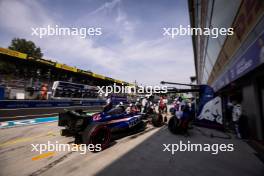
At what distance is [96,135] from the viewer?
392 cm

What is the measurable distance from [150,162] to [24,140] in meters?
4.26

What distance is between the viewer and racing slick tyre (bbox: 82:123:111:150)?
3668 millimetres

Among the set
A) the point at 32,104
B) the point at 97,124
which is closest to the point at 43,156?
the point at 97,124

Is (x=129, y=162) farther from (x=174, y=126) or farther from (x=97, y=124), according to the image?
(x=174, y=126)

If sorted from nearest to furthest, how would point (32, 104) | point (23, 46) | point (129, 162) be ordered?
point (129, 162)
point (32, 104)
point (23, 46)

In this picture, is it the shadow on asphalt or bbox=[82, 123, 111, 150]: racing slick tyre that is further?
bbox=[82, 123, 111, 150]: racing slick tyre

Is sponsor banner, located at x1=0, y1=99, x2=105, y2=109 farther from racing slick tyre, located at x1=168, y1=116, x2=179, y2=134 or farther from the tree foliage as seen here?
the tree foliage

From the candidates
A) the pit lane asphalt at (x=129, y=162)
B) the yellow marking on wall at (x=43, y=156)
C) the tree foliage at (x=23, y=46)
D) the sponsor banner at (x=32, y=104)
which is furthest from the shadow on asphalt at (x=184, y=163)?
Result: the tree foliage at (x=23, y=46)

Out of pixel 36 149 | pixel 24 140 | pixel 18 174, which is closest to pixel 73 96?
pixel 24 140

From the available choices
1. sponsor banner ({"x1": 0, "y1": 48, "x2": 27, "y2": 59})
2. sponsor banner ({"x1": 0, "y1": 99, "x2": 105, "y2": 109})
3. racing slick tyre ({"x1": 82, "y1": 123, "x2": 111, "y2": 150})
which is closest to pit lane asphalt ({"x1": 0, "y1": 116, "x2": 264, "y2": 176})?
racing slick tyre ({"x1": 82, "y1": 123, "x2": 111, "y2": 150})

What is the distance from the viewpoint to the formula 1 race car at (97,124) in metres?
3.82

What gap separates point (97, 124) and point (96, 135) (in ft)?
1.10

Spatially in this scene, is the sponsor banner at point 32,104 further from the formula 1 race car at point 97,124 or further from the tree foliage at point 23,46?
the tree foliage at point 23,46

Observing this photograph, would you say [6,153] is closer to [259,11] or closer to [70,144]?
[70,144]
